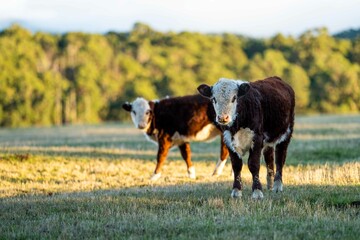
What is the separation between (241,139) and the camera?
11484 mm

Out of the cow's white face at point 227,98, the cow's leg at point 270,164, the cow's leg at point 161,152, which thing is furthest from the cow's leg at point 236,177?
the cow's leg at point 161,152

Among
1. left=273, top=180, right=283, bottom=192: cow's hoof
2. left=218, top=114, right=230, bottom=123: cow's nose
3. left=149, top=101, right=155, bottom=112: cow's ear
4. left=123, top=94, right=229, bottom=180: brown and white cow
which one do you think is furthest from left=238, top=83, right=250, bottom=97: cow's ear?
left=149, top=101, right=155, bottom=112: cow's ear

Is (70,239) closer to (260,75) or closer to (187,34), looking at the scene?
(260,75)

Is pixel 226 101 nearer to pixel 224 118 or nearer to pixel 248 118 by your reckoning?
pixel 224 118

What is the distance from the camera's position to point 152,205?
35.0 ft

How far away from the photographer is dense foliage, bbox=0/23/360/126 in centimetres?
7888

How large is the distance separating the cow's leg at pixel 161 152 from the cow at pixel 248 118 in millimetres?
5404

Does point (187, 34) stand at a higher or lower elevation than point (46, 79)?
higher

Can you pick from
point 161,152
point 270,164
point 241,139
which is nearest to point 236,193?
point 241,139

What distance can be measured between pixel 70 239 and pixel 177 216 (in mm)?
1945

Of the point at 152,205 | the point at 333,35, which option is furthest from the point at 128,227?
the point at 333,35

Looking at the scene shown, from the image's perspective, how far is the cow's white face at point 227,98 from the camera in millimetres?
11070

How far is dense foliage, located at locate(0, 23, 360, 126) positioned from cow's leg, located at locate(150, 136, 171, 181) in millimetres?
59871

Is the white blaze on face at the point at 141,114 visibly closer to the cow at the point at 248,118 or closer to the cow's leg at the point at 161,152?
the cow's leg at the point at 161,152
